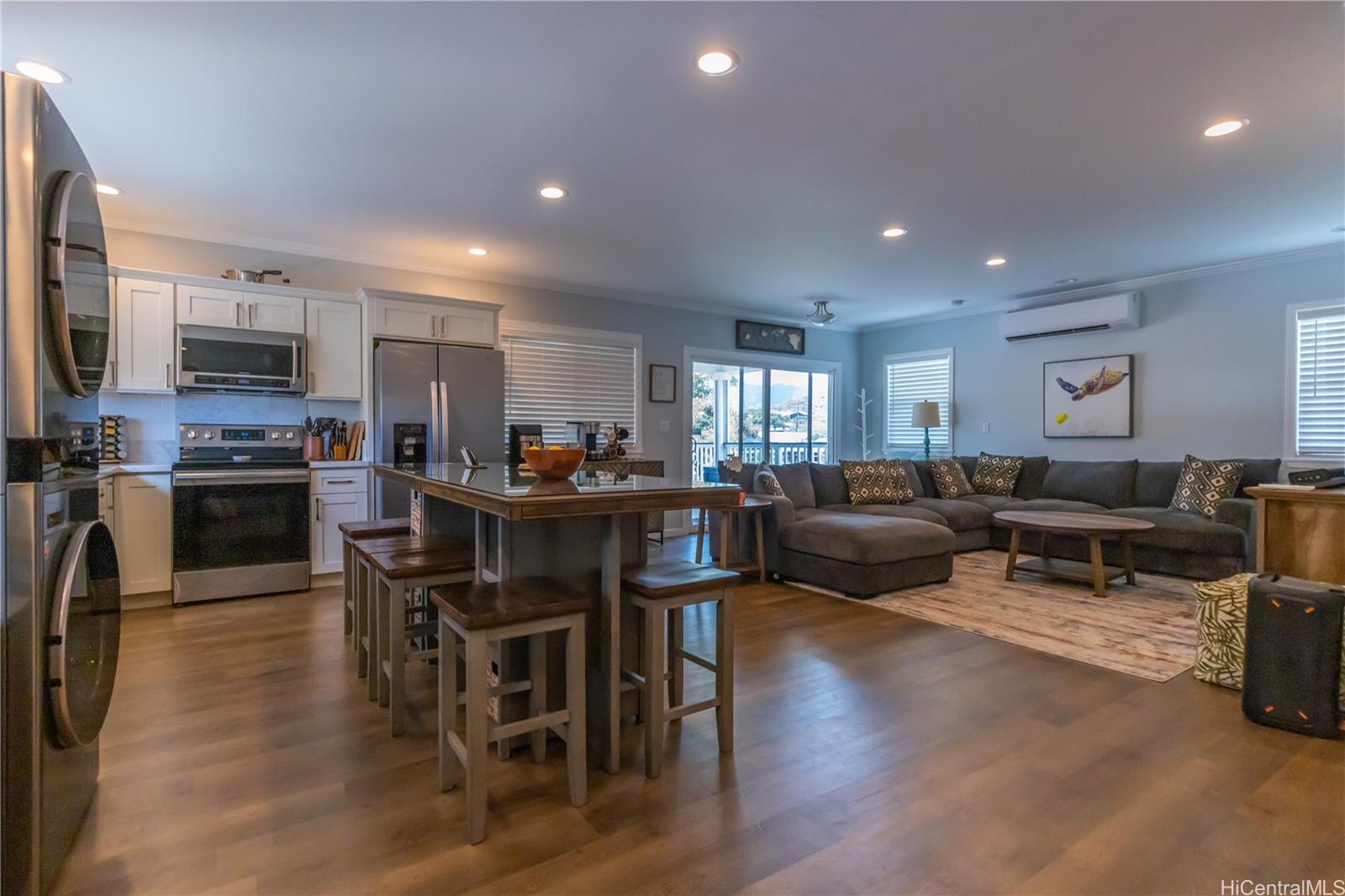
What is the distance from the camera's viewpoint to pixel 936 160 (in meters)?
3.25

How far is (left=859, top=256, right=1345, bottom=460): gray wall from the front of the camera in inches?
198

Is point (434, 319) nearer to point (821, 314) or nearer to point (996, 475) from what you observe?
point (821, 314)

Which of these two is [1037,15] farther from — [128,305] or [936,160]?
[128,305]

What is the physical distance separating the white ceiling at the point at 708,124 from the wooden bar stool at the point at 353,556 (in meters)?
1.87

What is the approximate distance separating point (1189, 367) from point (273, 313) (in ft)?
24.2

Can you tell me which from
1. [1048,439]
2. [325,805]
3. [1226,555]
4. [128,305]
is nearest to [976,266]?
[1048,439]

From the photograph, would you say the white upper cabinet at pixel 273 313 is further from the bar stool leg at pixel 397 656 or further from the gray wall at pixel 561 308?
the bar stool leg at pixel 397 656

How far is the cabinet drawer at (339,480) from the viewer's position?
4359mm

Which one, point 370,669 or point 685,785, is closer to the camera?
point 685,785

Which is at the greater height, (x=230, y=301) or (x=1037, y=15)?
(x=1037, y=15)

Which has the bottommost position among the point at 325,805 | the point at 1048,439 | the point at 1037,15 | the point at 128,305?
the point at 325,805

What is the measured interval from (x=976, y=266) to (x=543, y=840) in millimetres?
5377

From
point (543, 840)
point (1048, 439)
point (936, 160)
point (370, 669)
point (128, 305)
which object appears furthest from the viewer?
point (1048, 439)

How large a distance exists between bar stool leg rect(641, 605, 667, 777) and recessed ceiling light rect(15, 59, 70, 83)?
3.08 meters
